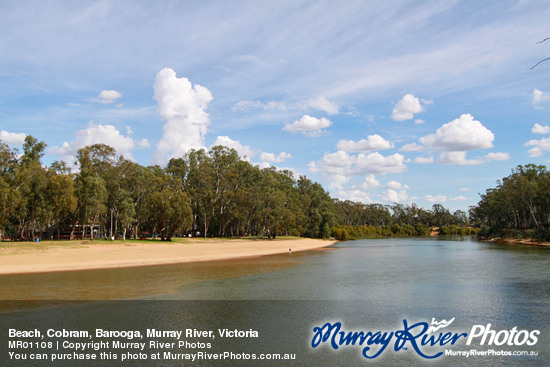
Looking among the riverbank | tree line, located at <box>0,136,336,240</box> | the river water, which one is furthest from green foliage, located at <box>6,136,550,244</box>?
the river water

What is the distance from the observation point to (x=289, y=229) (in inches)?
4924

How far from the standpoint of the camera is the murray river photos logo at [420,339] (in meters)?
15.9

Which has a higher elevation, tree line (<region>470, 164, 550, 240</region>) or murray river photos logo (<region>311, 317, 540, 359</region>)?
tree line (<region>470, 164, 550, 240</region>)

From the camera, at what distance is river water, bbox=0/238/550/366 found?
15.9 metres

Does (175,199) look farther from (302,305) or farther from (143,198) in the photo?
(302,305)

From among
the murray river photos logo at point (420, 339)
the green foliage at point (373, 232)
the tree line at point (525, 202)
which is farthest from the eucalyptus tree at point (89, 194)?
the tree line at point (525, 202)

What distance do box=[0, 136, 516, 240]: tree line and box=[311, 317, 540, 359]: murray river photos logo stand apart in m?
58.2

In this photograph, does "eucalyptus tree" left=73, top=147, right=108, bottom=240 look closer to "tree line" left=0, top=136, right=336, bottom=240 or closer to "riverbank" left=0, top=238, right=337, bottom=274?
"tree line" left=0, top=136, right=336, bottom=240

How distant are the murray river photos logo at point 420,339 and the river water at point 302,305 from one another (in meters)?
0.24

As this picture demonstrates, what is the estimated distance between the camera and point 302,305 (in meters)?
23.4

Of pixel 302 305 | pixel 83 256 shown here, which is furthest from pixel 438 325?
pixel 83 256

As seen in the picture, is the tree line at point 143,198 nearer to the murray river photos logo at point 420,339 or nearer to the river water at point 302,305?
the river water at point 302,305

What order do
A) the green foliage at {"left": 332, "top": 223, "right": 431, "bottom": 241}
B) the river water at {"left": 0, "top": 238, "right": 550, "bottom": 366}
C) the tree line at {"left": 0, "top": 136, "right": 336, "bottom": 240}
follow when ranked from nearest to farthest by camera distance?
the river water at {"left": 0, "top": 238, "right": 550, "bottom": 366}
the tree line at {"left": 0, "top": 136, "right": 336, "bottom": 240}
the green foliage at {"left": 332, "top": 223, "right": 431, "bottom": 241}

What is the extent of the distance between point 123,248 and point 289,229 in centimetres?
7136
